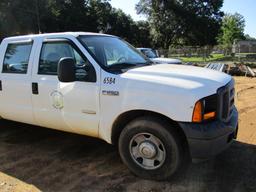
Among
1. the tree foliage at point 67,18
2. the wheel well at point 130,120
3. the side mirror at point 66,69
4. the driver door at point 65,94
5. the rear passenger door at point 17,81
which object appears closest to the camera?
the wheel well at point 130,120

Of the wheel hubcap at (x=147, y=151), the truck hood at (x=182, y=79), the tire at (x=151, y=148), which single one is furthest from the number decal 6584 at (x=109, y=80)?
the wheel hubcap at (x=147, y=151)

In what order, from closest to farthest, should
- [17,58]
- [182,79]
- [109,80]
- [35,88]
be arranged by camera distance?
[182,79] < [109,80] < [35,88] < [17,58]

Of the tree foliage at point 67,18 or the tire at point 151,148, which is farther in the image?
the tree foliage at point 67,18

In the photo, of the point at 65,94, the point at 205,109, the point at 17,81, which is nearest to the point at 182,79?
the point at 205,109

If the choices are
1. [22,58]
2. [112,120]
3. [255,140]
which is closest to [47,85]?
[22,58]

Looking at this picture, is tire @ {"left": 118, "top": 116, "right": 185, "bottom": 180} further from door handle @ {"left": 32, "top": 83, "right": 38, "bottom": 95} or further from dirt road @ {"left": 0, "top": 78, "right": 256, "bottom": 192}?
door handle @ {"left": 32, "top": 83, "right": 38, "bottom": 95}

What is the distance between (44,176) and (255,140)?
356 cm

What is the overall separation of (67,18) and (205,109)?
4749 cm

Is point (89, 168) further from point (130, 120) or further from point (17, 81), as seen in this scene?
point (17, 81)

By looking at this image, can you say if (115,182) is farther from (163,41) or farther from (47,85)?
(163,41)

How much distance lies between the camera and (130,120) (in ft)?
15.0

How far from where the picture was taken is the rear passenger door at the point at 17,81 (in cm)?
540

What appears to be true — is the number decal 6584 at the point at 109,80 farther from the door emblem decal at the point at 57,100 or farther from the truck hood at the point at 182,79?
the door emblem decal at the point at 57,100

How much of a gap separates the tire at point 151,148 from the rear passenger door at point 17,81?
1.84m
